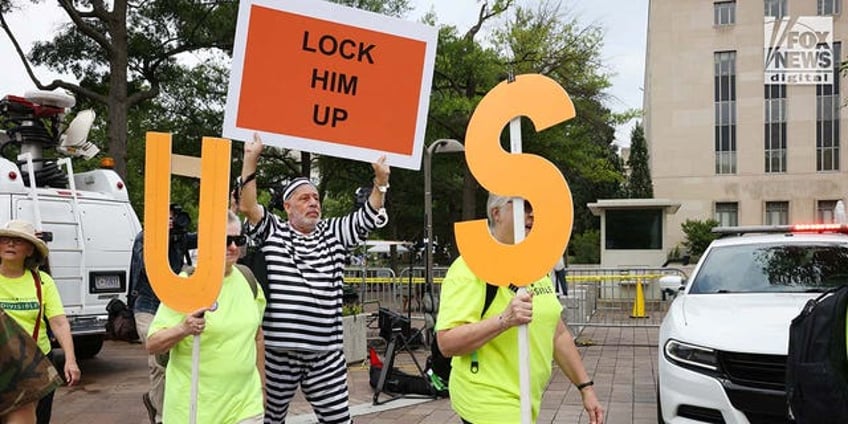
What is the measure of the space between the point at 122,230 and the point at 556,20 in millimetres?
19412

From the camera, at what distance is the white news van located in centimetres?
802

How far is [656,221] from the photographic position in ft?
75.4

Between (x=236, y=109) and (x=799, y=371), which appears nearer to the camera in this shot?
(x=799, y=371)

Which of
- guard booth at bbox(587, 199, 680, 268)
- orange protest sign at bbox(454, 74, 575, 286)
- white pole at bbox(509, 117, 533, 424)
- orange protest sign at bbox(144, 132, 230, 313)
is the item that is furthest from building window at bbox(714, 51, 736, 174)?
orange protest sign at bbox(144, 132, 230, 313)

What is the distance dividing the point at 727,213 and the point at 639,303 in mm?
33455

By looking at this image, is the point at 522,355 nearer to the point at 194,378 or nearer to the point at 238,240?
the point at 194,378

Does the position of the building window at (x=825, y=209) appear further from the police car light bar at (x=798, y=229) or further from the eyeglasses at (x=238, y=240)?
the eyeglasses at (x=238, y=240)

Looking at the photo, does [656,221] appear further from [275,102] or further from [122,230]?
[275,102]

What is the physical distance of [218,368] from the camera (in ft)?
10.1

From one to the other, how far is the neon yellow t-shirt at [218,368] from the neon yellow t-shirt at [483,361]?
0.94m

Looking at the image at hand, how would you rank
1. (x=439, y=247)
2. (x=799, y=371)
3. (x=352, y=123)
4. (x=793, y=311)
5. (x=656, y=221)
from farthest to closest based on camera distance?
(x=439, y=247), (x=656, y=221), (x=793, y=311), (x=352, y=123), (x=799, y=371)

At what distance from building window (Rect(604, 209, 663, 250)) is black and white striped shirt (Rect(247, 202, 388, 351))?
20.3m

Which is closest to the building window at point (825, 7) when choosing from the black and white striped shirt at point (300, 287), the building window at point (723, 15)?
the building window at point (723, 15)

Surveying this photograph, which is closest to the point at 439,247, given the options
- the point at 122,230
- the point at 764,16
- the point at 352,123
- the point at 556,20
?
the point at 556,20
